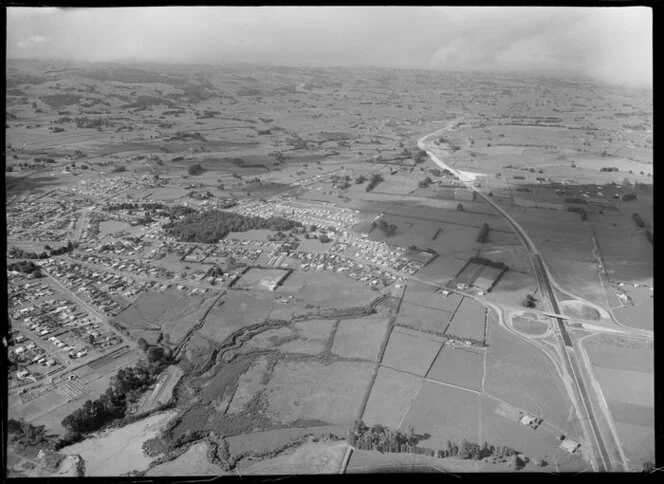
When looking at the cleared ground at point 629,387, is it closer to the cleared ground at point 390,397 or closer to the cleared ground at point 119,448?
the cleared ground at point 390,397

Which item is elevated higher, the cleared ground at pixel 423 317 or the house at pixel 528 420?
the cleared ground at pixel 423 317

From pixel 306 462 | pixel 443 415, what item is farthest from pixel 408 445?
pixel 306 462

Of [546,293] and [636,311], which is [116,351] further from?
[636,311]

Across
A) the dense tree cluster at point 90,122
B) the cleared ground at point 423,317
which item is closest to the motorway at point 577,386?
the cleared ground at point 423,317

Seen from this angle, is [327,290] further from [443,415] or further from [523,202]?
[523,202]

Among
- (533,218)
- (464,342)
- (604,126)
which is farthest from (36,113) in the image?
(604,126)

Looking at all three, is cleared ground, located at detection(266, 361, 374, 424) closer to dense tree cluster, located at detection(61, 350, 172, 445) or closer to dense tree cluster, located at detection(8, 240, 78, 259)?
dense tree cluster, located at detection(61, 350, 172, 445)
